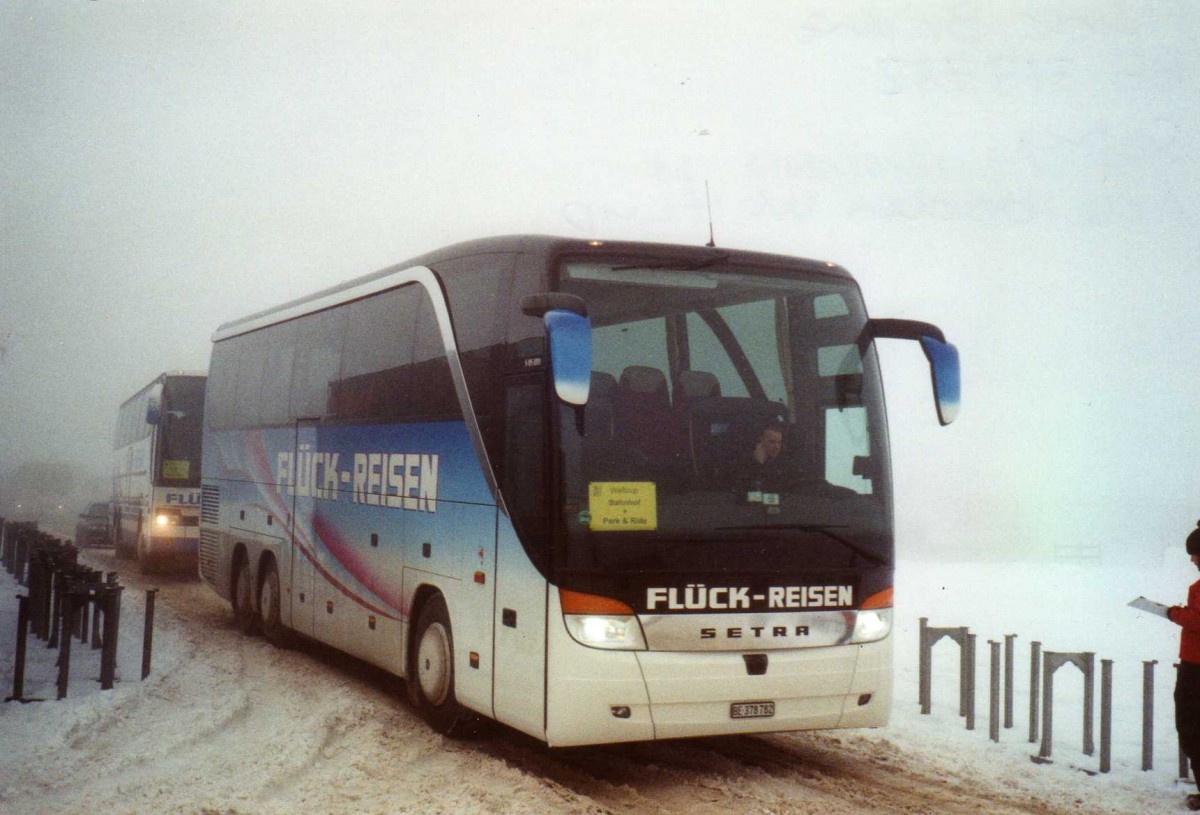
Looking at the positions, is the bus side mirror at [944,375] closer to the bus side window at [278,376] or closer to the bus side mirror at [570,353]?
the bus side mirror at [570,353]

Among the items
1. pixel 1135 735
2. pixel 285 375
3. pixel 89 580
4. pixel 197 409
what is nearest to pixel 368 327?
pixel 285 375

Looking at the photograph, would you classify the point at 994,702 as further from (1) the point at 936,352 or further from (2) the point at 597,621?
(2) the point at 597,621

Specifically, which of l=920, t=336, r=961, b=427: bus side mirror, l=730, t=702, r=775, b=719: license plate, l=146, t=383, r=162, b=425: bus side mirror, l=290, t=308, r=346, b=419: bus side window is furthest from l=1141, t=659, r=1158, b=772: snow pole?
l=146, t=383, r=162, b=425: bus side mirror

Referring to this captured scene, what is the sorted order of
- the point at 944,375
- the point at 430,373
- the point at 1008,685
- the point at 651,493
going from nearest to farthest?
1. the point at 651,493
2. the point at 944,375
3. the point at 430,373
4. the point at 1008,685

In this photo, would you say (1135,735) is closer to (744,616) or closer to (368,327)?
(744,616)

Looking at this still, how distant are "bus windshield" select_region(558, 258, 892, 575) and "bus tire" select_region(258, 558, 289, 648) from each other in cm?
711

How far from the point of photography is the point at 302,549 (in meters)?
12.6

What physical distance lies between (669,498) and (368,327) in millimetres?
4706

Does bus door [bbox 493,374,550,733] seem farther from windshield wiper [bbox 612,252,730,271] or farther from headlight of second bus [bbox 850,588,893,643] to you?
headlight of second bus [bbox 850,588,893,643]

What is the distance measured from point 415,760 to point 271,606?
585 centimetres

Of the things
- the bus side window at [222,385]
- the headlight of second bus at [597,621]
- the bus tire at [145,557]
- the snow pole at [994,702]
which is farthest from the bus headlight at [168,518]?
the headlight of second bus at [597,621]

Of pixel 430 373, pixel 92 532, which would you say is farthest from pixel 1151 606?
pixel 92 532

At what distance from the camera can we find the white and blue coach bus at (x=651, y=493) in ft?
24.1

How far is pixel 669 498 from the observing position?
7.46 metres
